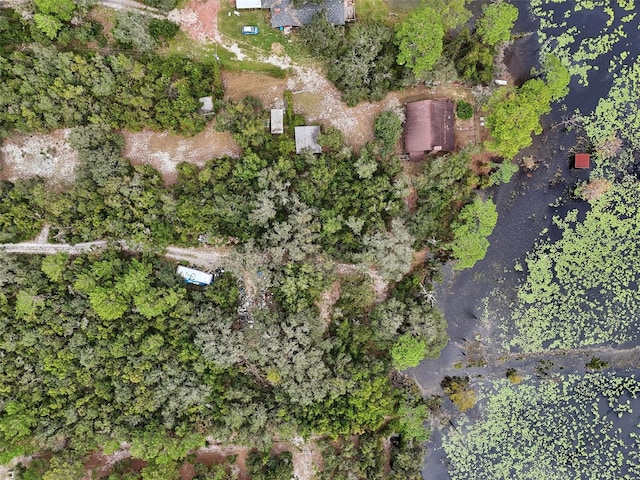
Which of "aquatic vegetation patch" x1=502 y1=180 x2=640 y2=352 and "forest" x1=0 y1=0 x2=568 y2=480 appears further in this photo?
"aquatic vegetation patch" x1=502 y1=180 x2=640 y2=352

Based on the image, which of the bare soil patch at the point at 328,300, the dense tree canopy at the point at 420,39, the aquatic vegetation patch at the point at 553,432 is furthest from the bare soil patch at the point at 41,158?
the aquatic vegetation patch at the point at 553,432

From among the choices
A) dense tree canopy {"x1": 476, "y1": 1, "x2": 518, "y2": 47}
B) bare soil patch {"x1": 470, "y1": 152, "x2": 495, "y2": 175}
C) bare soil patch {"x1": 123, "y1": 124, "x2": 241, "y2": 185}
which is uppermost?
dense tree canopy {"x1": 476, "y1": 1, "x2": 518, "y2": 47}

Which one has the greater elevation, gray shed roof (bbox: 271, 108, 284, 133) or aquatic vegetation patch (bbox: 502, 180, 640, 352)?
gray shed roof (bbox: 271, 108, 284, 133)

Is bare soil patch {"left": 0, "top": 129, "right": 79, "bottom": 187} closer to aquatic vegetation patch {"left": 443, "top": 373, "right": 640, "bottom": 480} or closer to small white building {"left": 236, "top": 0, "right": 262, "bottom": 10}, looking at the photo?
small white building {"left": 236, "top": 0, "right": 262, "bottom": 10}

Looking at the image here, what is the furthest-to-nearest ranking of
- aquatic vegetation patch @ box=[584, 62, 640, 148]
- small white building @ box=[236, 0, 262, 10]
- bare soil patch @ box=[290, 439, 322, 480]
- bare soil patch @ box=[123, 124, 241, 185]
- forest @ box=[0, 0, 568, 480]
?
bare soil patch @ box=[290, 439, 322, 480], aquatic vegetation patch @ box=[584, 62, 640, 148], bare soil patch @ box=[123, 124, 241, 185], small white building @ box=[236, 0, 262, 10], forest @ box=[0, 0, 568, 480]

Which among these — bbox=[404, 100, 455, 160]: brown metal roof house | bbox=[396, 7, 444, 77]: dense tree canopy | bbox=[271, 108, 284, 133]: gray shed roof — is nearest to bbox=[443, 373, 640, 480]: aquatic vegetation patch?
bbox=[404, 100, 455, 160]: brown metal roof house

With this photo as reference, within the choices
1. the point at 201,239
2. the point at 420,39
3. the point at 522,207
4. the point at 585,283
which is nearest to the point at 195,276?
the point at 201,239

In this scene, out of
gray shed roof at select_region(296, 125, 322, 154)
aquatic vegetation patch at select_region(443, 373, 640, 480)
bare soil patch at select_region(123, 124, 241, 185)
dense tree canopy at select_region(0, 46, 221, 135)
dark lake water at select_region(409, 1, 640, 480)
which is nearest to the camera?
dense tree canopy at select_region(0, 46, 221, 135)

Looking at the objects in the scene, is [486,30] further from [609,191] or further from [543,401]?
[543,401]
